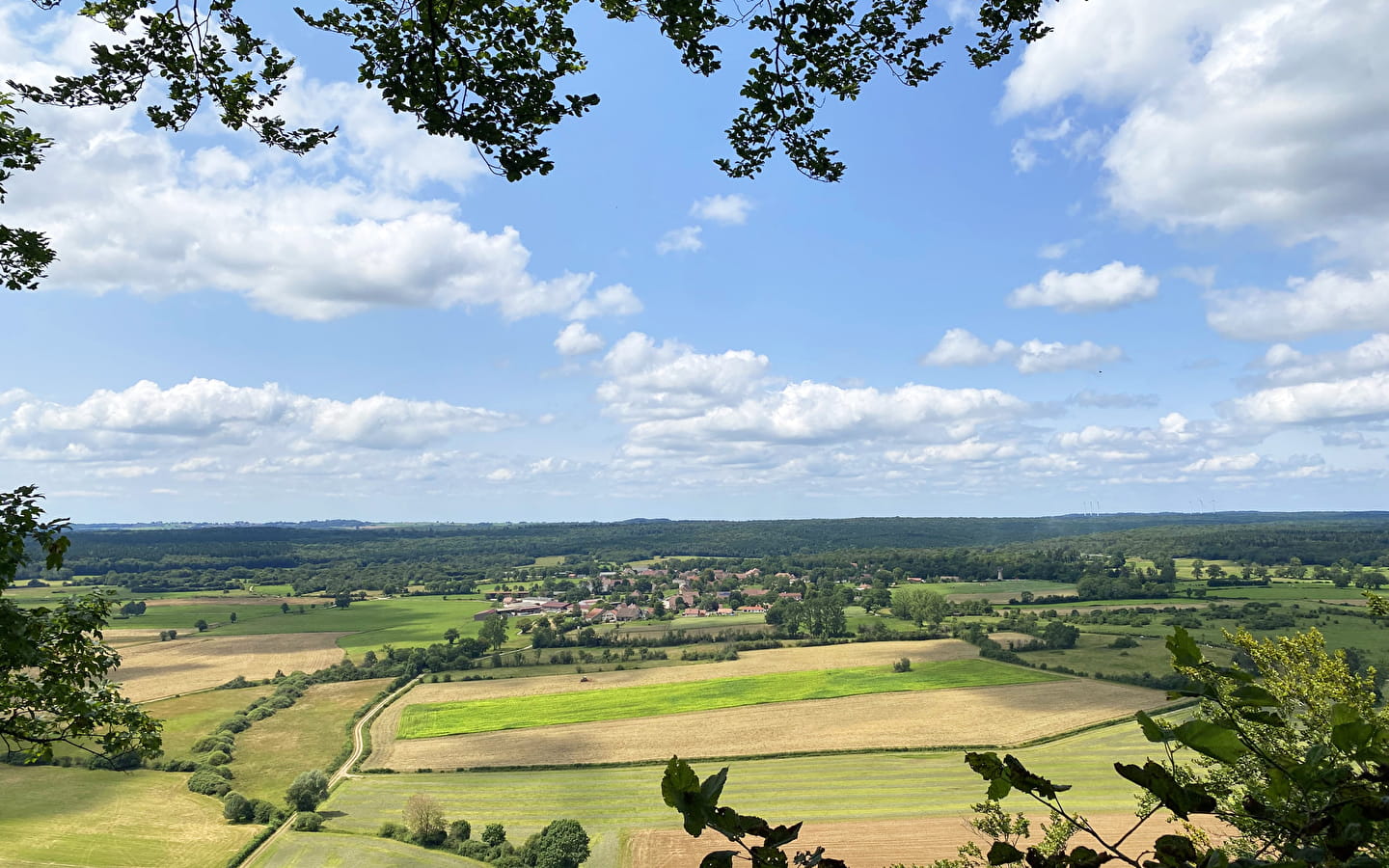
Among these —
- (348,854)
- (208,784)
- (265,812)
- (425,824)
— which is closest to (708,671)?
(425,824)

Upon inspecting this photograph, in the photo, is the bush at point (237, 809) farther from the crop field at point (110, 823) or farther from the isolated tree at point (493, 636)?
the isolated tree at point (493, 636)

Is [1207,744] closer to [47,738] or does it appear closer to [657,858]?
[47,738]

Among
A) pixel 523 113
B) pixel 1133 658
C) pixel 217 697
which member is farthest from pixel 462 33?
pixel 1133 658

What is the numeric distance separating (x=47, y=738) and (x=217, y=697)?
8603cm

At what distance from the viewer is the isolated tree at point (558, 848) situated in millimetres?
40188

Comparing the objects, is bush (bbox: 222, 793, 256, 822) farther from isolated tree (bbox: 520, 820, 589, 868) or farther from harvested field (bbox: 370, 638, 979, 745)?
isolated tree (bbox: 520, 820, 589, 868)

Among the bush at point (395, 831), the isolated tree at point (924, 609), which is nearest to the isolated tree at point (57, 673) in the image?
the bush at point (395, 831)

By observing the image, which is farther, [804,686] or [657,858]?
[804,686]

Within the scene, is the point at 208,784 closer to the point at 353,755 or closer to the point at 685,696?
the point at 353,755

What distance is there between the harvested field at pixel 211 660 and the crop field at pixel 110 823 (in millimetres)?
26091

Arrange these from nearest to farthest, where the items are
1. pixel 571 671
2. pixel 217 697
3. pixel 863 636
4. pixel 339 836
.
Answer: pixel 339 836
pixel 217 697
pixel 571 671
pixel 863 636

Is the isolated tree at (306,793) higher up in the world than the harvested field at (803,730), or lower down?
higher up

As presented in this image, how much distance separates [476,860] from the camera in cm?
4269

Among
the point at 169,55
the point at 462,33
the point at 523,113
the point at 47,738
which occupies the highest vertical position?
the point at 169,55
